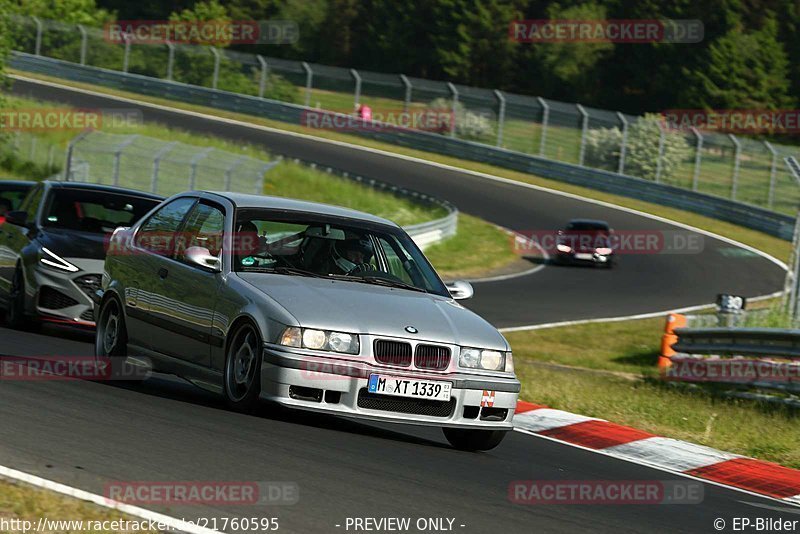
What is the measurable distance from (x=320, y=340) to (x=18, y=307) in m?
5.99

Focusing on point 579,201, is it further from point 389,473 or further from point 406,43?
point 406,43

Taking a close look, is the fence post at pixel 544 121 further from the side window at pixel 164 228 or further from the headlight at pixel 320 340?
the headlight at pixel 320 340

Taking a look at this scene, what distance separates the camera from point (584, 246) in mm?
34969

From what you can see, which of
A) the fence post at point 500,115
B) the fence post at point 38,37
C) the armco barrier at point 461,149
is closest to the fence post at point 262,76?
the armco barrier at point 461,149

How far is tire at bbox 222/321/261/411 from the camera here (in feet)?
26.4

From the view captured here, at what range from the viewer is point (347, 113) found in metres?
53.3

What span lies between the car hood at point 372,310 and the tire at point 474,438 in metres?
0.59

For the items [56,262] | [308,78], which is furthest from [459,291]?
[308,78]

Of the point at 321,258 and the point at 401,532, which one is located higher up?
the point at 321,258

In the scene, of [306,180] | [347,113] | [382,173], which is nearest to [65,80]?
[347,113]

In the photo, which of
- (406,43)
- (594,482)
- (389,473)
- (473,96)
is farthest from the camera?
(406,43)

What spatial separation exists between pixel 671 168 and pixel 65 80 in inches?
996

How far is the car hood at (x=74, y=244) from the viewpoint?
1245 cm

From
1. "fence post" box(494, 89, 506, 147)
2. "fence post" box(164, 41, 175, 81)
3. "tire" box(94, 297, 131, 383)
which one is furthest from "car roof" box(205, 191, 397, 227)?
"fence post" box(164, 41, 175, 81)
